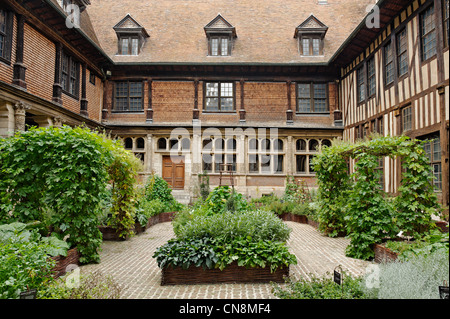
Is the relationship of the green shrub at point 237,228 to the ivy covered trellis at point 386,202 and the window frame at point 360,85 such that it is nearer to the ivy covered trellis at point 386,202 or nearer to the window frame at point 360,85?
the ivy covered trellis at point 386,202

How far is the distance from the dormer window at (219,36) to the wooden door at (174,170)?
632 centimetres

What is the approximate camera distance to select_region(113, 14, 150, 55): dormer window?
60.7 ft

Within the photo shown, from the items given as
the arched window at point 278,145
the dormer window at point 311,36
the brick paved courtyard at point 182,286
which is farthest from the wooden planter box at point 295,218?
the dormer window at point 311,36

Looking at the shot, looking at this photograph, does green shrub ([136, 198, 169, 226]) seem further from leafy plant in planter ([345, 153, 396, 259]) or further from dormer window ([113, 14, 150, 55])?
dormer window ([113, 14, 150, 55])

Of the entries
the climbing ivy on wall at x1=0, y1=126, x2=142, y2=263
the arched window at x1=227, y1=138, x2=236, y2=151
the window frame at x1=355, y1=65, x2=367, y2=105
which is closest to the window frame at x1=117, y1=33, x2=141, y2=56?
the arched window at x1=227, y1=138, x2=236, y2=151

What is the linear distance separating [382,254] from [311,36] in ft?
50.1

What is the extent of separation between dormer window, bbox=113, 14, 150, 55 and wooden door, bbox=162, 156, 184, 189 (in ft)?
21.3

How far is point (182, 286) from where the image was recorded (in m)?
4.99

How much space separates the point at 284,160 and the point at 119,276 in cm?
1369

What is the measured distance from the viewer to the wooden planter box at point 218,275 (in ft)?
16.6

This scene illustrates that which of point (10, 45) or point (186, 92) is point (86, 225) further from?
point (186, 92)

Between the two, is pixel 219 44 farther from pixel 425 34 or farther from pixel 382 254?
pixel 382 254

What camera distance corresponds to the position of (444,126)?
9.10m
